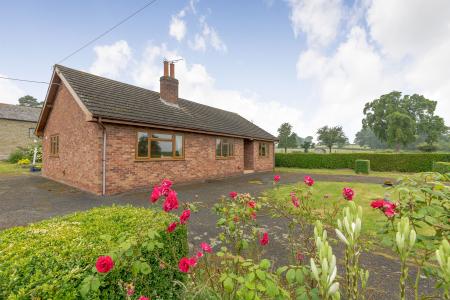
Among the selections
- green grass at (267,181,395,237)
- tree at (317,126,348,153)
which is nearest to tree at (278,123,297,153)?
tree at (317,126,348,153)

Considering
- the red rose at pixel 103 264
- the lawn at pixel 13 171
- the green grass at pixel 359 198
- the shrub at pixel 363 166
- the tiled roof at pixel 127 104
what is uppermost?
the tiled roof at pixel 127 104

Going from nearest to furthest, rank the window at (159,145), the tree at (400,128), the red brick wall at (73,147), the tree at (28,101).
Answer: the red brick wall at (73,147) < the window at (159,145) < the tree at (400,128) < the tree at (28,101)

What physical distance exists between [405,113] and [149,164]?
180ft

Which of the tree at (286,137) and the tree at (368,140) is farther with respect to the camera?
the tree at (368,140)

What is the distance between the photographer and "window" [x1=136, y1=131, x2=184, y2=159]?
10.1 metres

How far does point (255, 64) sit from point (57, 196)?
1345cm

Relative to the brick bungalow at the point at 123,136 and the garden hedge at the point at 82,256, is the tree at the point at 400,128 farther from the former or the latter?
the garden hedge at the point at 82,256

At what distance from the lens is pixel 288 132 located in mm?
44844

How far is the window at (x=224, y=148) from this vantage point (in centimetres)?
1485

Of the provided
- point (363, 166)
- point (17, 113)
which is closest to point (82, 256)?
point (363, 166)

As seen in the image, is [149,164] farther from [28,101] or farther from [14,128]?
[28,101]

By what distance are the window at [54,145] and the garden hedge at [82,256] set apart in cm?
1272

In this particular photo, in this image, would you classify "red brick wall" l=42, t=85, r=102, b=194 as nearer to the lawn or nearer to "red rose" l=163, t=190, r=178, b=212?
the lawn

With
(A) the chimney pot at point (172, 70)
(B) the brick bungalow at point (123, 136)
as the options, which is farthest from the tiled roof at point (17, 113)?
(A) the chimney pot at point (172, 70)
